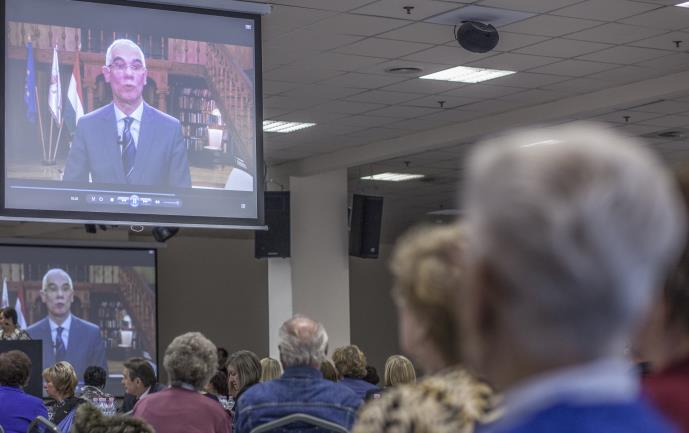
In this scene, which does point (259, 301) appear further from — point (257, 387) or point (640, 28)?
point (257, 387)

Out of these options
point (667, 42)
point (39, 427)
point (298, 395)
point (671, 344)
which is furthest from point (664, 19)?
point (671, 344)

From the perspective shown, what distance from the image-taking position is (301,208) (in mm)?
13703

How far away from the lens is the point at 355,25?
809cm

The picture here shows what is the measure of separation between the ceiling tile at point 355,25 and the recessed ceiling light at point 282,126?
127 inches

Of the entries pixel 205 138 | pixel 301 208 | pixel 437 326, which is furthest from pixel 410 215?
pixel 437 326

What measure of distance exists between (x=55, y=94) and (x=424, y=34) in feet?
9.93

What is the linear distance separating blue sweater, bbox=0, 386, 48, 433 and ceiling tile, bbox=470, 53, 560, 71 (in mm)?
4622

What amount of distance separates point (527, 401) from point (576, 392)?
34 millimetres

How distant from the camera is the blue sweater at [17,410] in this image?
5.60m

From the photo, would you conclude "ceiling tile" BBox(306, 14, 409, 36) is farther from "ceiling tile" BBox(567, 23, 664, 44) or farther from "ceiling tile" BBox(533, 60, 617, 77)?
"ceiling tile" BBox(533, 60, 617, 77)

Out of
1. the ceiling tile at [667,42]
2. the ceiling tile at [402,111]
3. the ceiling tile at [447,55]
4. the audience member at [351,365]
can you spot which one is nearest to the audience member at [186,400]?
the audience member at [351,365]

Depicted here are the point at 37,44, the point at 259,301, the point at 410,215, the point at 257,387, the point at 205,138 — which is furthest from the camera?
the point at 259,301

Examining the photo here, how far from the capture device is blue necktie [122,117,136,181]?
244 inches

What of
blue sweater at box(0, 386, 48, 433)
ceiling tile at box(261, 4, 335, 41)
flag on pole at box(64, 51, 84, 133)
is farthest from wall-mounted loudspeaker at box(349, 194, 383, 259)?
blue sweater at box(0, 386, 48, 433)
